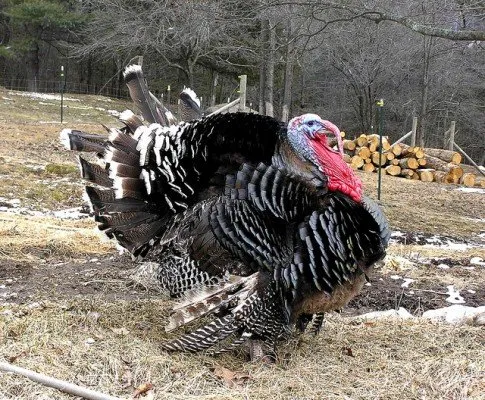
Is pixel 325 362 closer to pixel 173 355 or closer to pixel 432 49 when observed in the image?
pixel 173 355

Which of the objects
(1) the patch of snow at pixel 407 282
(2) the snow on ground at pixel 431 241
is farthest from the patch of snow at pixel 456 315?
(2) the snow on ground at pixel 431 241

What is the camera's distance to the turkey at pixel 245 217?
366 cm

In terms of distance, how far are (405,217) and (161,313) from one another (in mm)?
7363

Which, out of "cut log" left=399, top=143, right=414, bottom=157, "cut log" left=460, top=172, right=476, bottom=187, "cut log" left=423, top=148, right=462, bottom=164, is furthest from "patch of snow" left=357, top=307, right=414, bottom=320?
"cut log" left=423, top=148, right=462, bottom=164

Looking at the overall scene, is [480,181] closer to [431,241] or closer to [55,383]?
[431,241]

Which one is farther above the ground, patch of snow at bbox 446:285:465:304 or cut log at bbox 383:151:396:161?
cut log at bbox 383:151:396:161

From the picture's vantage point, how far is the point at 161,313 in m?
4.69

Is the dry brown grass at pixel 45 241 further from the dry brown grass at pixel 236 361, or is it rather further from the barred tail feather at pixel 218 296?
the barred tail feather at pixel 218 296

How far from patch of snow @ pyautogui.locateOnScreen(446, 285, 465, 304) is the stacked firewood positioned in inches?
479

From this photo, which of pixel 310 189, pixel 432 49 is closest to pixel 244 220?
pixel 310 189

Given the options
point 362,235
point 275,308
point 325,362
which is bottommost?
point 325,362

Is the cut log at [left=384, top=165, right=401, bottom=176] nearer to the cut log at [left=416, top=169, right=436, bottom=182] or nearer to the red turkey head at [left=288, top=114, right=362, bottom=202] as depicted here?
the cut log at [left=416, top=169, right=436, bottom=182]

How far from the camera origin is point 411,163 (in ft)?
59.3

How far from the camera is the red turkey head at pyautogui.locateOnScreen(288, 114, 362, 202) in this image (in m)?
3.71
